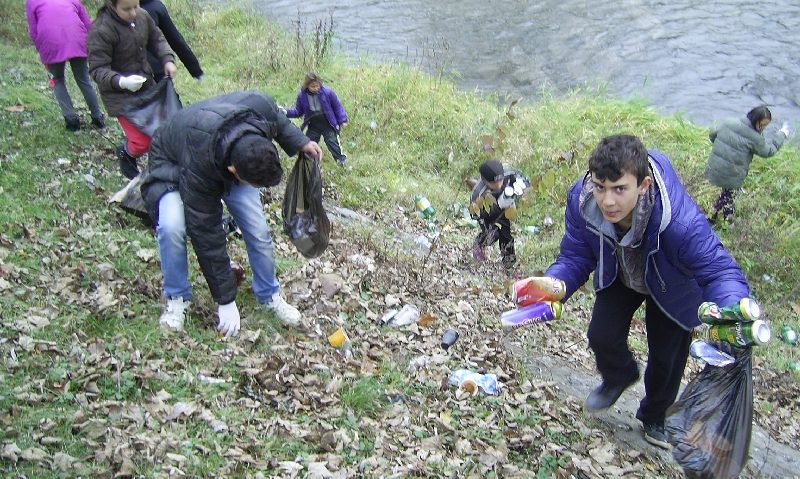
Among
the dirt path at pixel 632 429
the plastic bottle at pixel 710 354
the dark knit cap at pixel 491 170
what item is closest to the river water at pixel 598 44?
the dark knit cap at pixel 491 170

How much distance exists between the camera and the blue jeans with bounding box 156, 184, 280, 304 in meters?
3.80

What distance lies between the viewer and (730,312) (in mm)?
2744

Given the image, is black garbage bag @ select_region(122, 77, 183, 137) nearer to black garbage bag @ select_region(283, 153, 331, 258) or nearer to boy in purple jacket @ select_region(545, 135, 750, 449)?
black garbage bag @ select_region(283, 153, 331, 258)

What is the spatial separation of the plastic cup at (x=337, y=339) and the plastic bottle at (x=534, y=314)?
1.46m

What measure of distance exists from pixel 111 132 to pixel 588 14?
41.1 ft

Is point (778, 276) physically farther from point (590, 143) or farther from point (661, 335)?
point (661, 335)

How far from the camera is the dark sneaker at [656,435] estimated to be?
12.6ft

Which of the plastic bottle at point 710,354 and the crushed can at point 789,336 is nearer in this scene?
the plastic bottle at point 710,354

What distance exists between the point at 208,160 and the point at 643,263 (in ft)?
7.68

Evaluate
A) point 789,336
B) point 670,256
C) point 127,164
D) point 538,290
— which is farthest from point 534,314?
point 789,336

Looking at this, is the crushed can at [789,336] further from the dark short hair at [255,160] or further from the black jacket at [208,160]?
the dark short hair at [255,160]

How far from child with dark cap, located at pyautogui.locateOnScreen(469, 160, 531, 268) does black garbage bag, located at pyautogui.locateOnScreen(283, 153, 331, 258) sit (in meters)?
2.41

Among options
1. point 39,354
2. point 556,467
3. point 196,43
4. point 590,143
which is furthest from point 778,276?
point 196,43

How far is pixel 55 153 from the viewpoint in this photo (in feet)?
21.0
